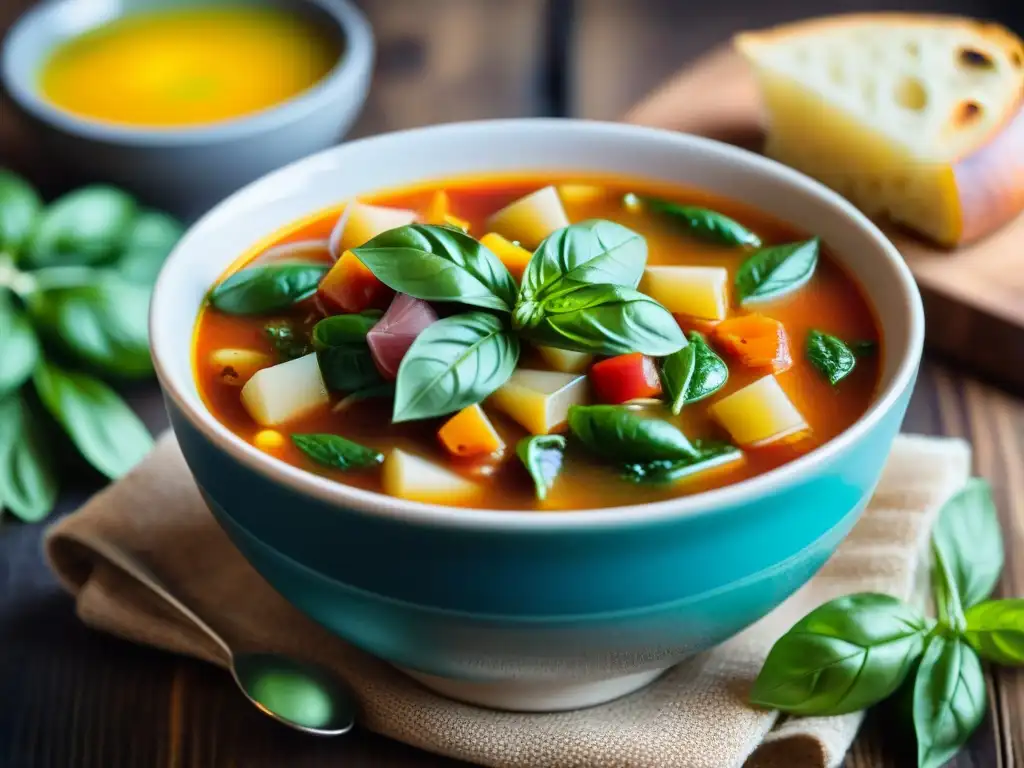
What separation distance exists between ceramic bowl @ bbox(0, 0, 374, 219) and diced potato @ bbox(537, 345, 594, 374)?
1726 mm

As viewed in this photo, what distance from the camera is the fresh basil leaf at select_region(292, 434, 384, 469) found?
1900 mm

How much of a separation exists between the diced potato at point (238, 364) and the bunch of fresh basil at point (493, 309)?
0.30 meters

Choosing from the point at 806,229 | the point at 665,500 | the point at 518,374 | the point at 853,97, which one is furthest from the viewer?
the point at 853,97

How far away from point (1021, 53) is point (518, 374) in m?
2.49

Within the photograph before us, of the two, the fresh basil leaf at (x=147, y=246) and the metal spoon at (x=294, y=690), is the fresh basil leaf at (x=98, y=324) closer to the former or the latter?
the fresh basil leaf at (x=147, y=246)

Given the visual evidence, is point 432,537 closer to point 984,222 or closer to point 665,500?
point 665,500

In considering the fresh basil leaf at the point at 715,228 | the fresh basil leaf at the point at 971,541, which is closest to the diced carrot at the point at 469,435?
the fresh basil leaf at the point at 715,228

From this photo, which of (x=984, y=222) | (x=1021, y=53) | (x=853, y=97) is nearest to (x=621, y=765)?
(x=984, y=222)

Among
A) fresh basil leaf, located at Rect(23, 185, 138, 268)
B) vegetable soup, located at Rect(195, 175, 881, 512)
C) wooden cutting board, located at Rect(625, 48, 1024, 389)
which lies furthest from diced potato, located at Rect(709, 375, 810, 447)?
fresh basil leaf, located at Rect(23, 185, 138, 268)

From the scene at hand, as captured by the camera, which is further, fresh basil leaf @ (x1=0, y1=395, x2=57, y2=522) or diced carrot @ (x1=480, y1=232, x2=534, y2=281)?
fresh basil leaf @ (x1=0, y1=395, x2=57, y2=522)

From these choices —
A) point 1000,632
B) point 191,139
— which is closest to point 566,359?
point 1000,632

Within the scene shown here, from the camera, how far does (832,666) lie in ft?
6.68

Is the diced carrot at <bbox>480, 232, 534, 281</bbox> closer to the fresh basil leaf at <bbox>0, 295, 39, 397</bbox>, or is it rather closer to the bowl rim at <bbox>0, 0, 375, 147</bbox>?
the fresh basil leaf at <bbox>0, 295, 39, 397</bbox>

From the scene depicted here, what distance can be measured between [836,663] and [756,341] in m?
0.53
